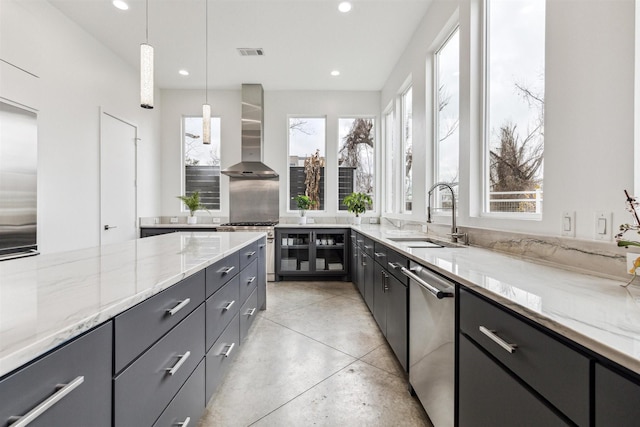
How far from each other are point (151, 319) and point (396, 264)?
1524 mm

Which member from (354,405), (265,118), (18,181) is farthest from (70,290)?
(265,118)

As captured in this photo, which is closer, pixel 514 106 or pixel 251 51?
pixel 514 106

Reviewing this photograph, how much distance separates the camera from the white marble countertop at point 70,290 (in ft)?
1.88

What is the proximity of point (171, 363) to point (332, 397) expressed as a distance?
106 cm

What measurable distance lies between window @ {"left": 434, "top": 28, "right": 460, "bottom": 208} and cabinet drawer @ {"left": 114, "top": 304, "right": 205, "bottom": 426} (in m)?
2.44

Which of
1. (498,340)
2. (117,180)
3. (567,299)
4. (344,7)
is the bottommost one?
(498,340)

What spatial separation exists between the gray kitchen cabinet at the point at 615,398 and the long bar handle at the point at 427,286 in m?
0.64

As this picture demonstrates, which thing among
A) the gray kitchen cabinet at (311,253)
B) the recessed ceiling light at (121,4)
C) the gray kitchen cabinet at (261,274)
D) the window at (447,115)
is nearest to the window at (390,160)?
the gray kitchen cabinet at (311,253)

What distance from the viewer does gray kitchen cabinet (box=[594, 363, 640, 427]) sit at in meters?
0.53

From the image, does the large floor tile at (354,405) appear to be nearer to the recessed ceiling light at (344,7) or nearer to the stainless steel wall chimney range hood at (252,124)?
the recessed ceiling light at (344,7)

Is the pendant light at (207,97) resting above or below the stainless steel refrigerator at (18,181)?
above

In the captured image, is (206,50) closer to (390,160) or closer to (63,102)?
(63,102)

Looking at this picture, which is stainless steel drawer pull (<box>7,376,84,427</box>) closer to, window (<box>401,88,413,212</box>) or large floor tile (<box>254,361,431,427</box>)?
large floor tile (<box>254,361,431,427</box>)

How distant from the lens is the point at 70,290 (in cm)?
88
